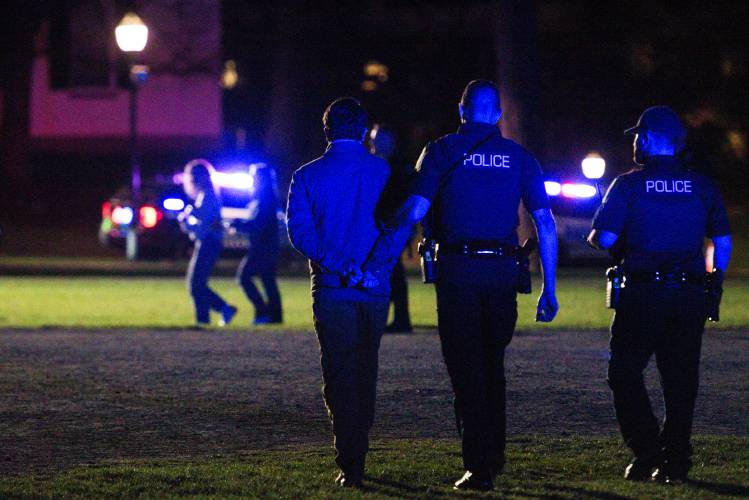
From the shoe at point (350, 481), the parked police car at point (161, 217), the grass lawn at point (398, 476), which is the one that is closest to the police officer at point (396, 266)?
the grass lawn at point (398, 476)

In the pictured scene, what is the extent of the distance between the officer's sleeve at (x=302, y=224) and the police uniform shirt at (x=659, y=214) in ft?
4.45

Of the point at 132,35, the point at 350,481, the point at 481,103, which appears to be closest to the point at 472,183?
the point at 481,103

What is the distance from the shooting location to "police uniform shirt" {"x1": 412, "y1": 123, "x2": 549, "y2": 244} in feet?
24.2

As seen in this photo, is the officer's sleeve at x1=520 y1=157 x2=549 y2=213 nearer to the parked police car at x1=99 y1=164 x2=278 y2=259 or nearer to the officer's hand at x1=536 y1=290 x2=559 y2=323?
the officer's hand at x1=536 y1=290 x2=559 y2=323

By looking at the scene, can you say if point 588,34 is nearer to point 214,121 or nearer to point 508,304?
point 214,121

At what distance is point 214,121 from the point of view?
49875mm

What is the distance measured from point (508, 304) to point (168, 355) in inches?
259

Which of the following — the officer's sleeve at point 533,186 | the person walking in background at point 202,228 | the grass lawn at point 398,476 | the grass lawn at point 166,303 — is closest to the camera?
the grass lawn at point 398,476

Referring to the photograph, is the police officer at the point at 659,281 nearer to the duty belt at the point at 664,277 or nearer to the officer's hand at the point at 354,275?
the duty belt at the point at 664,277

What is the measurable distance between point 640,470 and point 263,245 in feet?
33.7

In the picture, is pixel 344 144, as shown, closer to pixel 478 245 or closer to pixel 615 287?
pixel 478 245

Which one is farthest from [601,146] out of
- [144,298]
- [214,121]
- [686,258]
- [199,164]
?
[686,258]

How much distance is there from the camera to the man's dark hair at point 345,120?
7684 mm

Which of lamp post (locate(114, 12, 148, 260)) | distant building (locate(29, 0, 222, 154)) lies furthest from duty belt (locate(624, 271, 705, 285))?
distant building (locate(29, 0, 222, 154))
